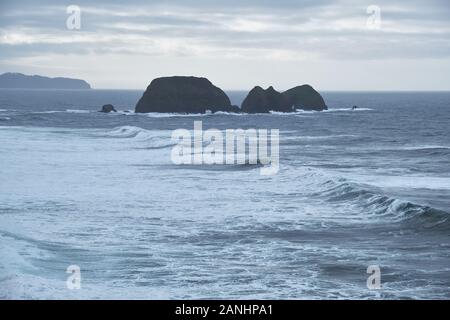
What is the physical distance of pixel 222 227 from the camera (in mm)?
20688

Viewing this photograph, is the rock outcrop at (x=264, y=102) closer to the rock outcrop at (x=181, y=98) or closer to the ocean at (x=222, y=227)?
the rock outcrop at (x=181, y=98)

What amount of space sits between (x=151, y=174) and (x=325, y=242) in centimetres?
1587

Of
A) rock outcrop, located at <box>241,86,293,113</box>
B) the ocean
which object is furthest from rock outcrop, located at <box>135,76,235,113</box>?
the ocean

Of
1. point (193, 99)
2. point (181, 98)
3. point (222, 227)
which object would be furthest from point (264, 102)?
point (222, 227)

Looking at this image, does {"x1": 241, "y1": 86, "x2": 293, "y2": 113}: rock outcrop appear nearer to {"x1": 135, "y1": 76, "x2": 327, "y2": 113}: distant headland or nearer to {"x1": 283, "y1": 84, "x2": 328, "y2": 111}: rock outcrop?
{"x1": 135, "y1": 76, "x2": 327, "y2": 113}: distant headland

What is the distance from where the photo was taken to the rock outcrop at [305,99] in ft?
379

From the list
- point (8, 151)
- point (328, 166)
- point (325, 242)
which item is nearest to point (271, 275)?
point (325, 242)

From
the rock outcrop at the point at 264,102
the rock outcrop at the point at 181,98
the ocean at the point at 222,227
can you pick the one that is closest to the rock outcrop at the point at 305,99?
the rock outcrop at the point at 264,102

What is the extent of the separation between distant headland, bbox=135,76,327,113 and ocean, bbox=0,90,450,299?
213ft

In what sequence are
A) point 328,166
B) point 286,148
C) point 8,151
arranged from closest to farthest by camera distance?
point 328,166 → point 8,151 → point 286,148

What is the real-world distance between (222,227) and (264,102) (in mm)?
86412

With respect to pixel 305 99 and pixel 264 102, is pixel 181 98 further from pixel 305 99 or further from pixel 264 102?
pixel 305 99

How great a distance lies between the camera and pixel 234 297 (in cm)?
1362
